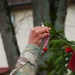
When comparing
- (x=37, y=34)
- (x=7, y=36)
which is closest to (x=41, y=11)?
(x=7, y=36)

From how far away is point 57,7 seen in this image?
514 centimetres

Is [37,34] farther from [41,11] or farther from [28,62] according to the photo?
[41,11]

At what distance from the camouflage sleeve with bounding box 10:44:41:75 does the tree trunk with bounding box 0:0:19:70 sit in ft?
11.0

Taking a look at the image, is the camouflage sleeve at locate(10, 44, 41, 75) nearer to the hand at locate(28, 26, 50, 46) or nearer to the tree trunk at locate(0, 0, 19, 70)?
A: the hand at locate(28, 26, 50, 46)

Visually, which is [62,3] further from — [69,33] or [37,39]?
[69,33]

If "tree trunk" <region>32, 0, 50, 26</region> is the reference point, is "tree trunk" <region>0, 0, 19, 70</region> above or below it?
below

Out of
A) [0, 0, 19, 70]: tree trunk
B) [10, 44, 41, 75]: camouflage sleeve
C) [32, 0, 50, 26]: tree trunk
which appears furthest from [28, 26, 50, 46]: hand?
[0, 0, 19, 70]: tree trunk

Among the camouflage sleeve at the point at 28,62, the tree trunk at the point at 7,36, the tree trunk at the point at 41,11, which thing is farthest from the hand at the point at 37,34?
the tree trunk at the point at 7,36

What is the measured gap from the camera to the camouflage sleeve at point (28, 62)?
66.7 inches

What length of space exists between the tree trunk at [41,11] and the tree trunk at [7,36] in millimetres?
553

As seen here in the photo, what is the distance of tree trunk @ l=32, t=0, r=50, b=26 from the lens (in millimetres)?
4840

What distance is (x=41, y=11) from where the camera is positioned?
15.9 ft

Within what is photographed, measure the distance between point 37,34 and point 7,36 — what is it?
3.47 metres

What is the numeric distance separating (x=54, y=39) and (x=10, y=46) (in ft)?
10.9
